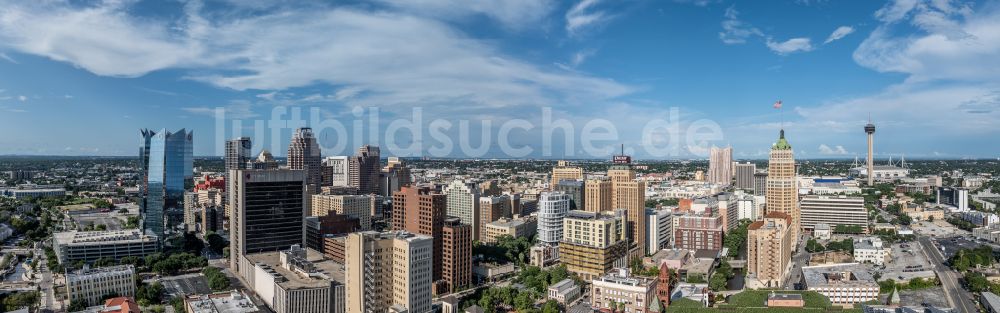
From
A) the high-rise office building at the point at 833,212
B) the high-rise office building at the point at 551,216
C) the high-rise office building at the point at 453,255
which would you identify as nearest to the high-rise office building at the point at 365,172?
the high-rise office building at the point at 551,216

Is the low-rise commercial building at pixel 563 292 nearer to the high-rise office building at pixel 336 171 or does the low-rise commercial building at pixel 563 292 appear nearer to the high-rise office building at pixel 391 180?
the high-rise office building at pixel 391 180

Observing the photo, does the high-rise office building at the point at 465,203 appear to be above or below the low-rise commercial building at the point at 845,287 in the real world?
above

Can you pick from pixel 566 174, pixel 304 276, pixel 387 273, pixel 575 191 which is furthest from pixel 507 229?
pixel 566 174

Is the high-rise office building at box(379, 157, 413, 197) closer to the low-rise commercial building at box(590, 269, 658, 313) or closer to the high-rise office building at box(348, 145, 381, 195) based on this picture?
the high-rise office building at box(348, 145, 381, 195)

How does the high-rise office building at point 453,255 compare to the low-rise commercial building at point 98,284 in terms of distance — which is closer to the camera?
the low-rise commercial building at point 98,284

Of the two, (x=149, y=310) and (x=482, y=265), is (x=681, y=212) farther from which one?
(x=149, y=310)

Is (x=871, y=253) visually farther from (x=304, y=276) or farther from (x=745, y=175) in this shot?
(x=745, y=175)
